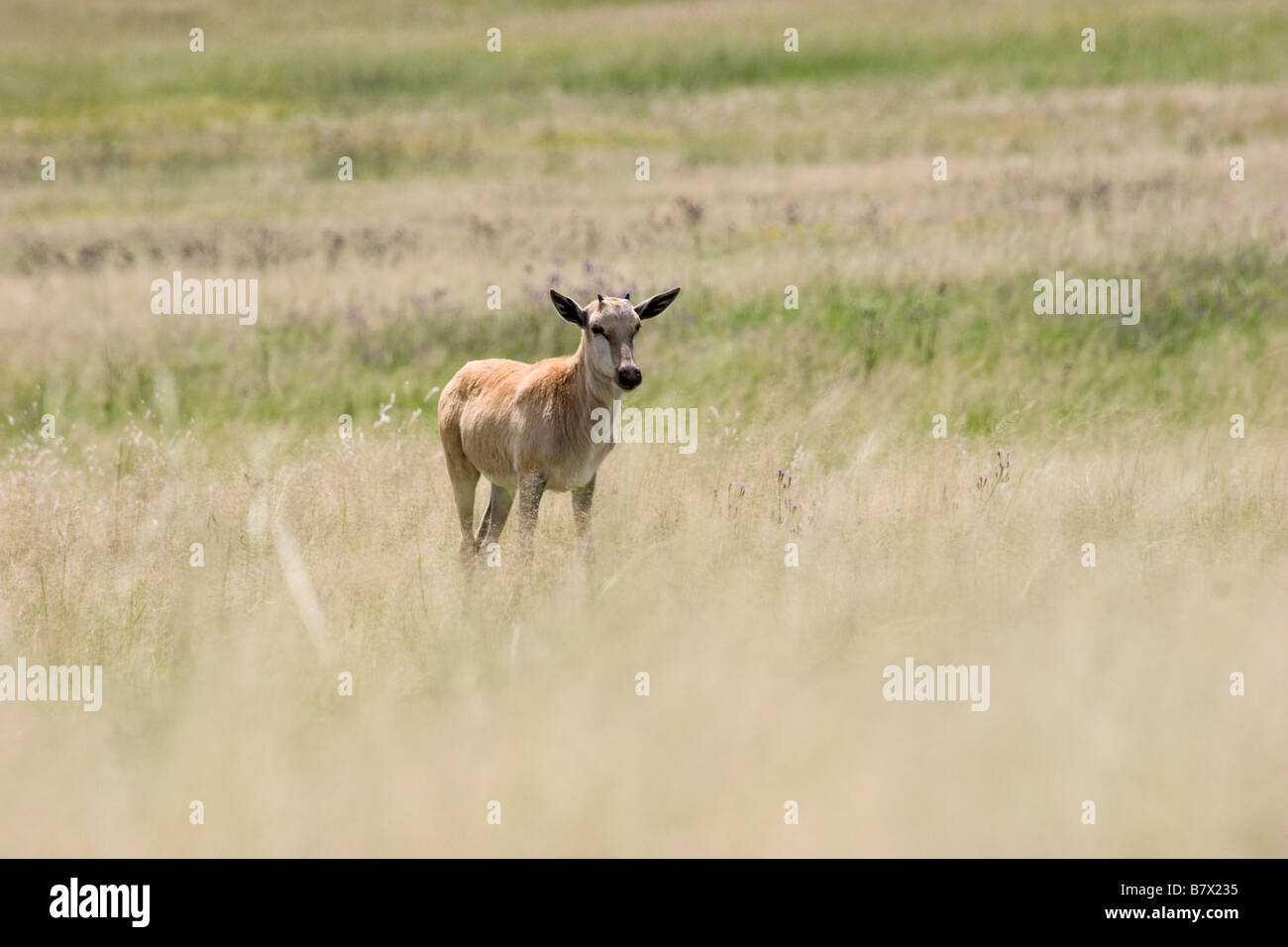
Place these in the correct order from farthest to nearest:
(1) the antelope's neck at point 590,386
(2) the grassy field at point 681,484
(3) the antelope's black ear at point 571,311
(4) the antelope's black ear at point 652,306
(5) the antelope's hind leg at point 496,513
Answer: (5) the antelope's hind leg at point 496,513
(1) the antelope's neck at point 590,386
(4) the antelope's black ear at point 652,306
(3) the antelope's black ear at point 571,311
(2) the grassy field at point 681,484

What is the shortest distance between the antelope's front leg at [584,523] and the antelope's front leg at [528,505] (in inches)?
9.6

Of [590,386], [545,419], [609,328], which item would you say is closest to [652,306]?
[609,328]

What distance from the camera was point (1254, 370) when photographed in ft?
48.4

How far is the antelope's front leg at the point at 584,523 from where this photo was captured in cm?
943

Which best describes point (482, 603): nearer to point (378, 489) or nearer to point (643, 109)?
point (378, 489)

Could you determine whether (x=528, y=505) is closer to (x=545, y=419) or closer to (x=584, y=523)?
(x=584, y=523)

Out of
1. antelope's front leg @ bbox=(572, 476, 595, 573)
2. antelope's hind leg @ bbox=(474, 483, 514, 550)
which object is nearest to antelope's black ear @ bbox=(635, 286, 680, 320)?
antelope's front leg @ bbox=(572, 476, 595, 573)

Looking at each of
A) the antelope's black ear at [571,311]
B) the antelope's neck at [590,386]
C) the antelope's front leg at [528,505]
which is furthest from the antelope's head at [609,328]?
the antelope's front leg at [528,505]

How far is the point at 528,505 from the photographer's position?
376 inches

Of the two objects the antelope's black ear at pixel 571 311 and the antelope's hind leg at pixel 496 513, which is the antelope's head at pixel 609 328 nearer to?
the antelope's black ear at pixel 571 311

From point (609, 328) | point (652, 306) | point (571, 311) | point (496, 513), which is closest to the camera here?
point (609, 328)

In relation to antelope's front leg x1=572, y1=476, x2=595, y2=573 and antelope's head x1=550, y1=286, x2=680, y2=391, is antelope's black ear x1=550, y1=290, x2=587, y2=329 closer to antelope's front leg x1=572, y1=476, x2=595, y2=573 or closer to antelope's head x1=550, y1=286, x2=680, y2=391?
antelope's head x1=550, y1=286, x2=680, y2=391

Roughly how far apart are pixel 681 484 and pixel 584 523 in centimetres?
164

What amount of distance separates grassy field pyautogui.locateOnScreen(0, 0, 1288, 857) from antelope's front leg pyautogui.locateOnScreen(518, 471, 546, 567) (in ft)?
0.64
